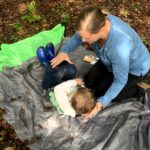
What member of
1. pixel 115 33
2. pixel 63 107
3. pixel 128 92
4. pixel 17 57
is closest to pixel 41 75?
pixel 17 57

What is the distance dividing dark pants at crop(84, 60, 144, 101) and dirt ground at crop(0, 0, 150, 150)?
3.48 ft

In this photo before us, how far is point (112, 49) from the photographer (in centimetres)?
315

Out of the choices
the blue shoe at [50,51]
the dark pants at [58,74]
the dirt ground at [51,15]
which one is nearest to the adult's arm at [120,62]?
the dark pants at [58,74]

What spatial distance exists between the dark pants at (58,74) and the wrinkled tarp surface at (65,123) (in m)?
0.16

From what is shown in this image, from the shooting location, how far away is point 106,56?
11.1 feet

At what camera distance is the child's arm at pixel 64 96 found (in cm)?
379

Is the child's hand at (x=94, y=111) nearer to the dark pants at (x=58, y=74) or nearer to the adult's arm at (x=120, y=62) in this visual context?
the adult's arm at (x=120, y=62)

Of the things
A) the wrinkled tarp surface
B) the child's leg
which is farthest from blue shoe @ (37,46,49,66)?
the wrinkled tarp surface

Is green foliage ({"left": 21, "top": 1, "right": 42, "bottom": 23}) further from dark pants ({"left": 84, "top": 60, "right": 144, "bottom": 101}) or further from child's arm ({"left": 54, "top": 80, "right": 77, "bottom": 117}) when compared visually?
child's arm ({"left": 54, "top": 80, "right": 77, "bottom": 117})

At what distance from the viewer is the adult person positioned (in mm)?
2928

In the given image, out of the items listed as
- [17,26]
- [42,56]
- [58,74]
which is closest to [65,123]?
[58,74]

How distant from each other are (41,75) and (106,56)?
1.22 meters

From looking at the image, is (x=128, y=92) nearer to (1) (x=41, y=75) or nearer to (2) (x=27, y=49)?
(1) (x=41, y=75)

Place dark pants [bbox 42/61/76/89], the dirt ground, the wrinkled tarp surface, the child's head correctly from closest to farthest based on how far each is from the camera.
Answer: the child's head
the wrinkled tarp surface
dark pants [bbox 42/61/76/89]
the dirt ground
